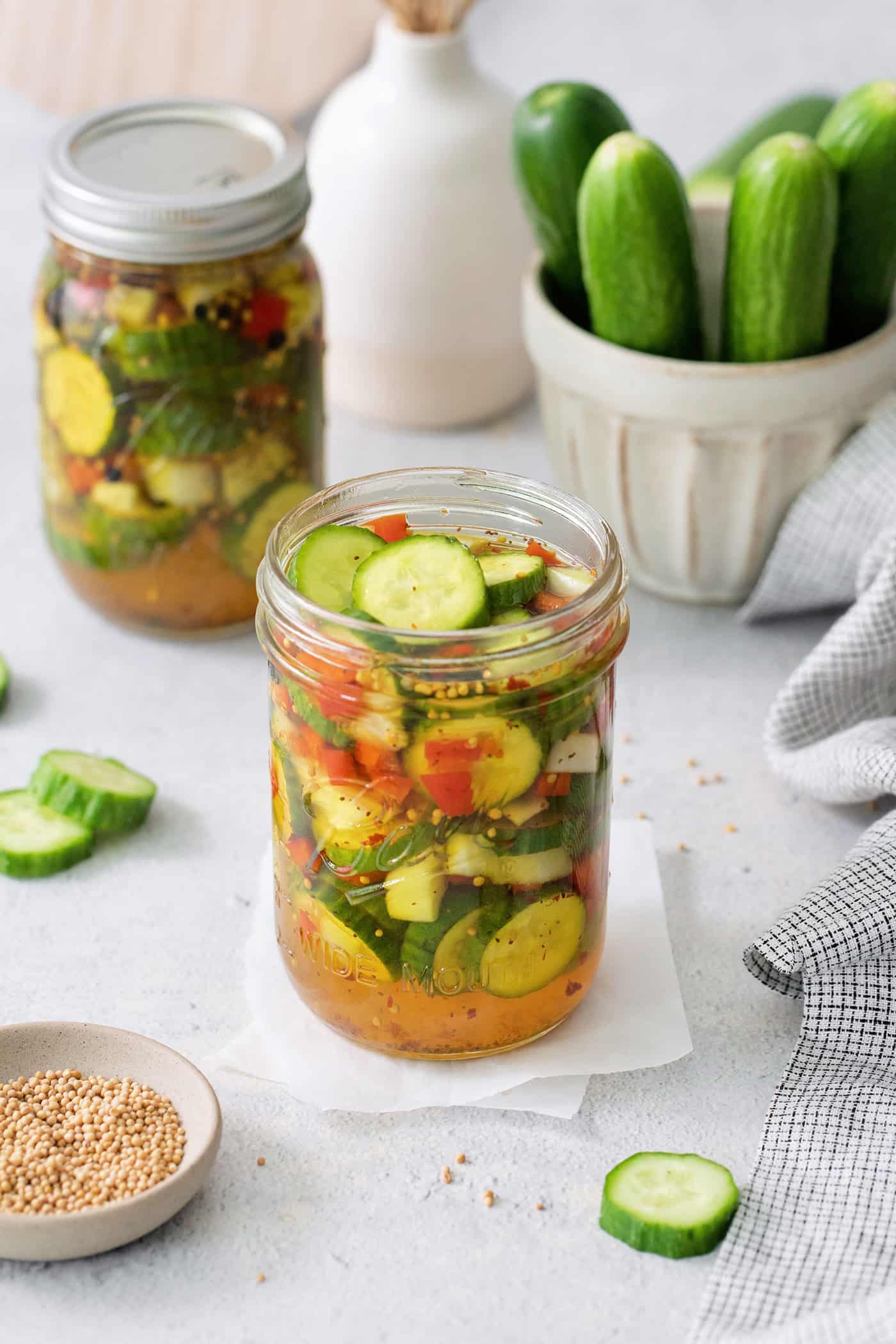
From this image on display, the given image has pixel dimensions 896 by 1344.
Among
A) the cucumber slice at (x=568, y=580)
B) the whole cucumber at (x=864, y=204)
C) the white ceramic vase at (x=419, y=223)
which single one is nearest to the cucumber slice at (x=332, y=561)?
the cucumber slice at (x=568, y=580)

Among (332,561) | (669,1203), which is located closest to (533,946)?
(669,1203)

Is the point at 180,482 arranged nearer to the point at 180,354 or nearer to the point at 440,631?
the point at 180,354

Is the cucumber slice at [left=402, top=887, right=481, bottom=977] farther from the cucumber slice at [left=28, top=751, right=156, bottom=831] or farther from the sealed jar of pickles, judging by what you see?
the sealed jar of pickles

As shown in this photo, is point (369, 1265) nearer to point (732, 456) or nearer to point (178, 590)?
point (178, 590)

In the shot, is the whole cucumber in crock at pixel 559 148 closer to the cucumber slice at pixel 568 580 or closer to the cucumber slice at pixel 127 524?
the cucumber slice at pixel 127 524

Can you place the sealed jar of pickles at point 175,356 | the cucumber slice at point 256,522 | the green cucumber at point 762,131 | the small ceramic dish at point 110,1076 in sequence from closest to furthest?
1. the small ceramic dish at point 110,1076
2. the sealed jar of pickles at point 175,356
3. the cucumber slice at point 256,522
4. the green cucumber at point 762,131
